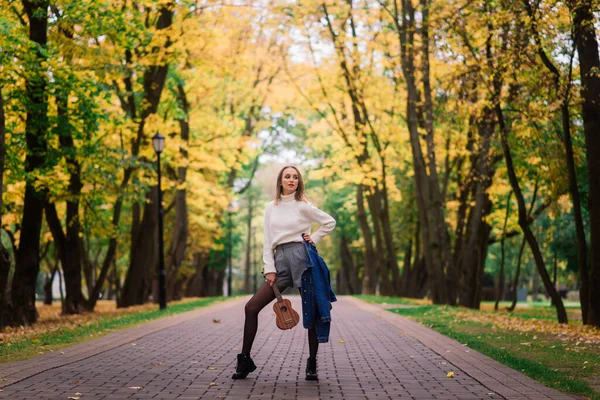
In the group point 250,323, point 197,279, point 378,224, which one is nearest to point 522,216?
point 250,323

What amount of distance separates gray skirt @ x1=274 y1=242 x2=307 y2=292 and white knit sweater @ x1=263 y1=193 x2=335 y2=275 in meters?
0.05

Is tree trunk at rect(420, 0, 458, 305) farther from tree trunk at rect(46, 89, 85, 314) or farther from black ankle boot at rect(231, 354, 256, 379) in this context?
black ankle boot at rect(231, 354, 256, 379)

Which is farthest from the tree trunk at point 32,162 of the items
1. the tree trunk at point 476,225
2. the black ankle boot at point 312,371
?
the tree trunk at point 476,225

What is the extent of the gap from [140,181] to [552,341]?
44.0 feet

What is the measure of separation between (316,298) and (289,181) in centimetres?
113

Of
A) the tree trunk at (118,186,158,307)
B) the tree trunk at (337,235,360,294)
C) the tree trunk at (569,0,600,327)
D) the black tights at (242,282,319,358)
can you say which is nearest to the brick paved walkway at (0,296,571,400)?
the black tights at (242,282,319,358)

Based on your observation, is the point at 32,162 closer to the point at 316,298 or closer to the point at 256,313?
the point at 256,313

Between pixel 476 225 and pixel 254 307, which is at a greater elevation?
pixel 476 225

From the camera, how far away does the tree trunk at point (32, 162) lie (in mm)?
16734

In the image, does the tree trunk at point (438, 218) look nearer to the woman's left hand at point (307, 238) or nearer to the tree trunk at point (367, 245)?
the tree trunk at point (367, 245)

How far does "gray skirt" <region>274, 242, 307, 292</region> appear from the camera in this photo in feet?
25.5

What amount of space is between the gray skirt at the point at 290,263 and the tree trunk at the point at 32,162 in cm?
944

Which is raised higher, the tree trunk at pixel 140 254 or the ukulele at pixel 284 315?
the tree trunk at pixel 140 254

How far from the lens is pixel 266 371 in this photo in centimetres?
871
